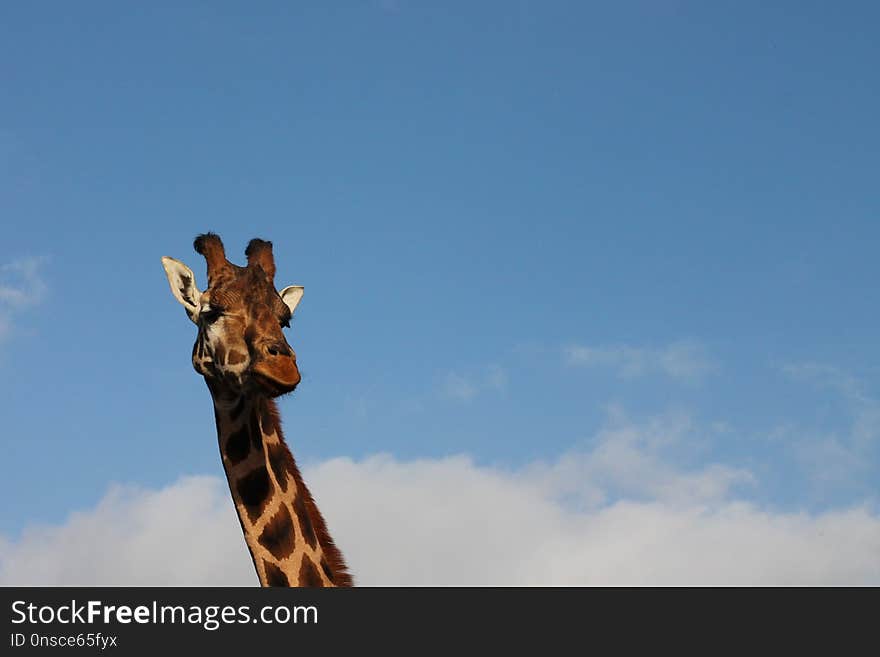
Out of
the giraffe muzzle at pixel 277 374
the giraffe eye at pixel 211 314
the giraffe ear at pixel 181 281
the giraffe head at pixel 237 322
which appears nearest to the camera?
the giraffe muzzle at pixel 277 374

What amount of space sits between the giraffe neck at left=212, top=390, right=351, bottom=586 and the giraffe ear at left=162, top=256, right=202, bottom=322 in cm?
136

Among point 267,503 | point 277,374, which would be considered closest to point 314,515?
point 267,503

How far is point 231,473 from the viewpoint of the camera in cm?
1400

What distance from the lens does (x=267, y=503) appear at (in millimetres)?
13938

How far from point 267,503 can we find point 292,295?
3189mm

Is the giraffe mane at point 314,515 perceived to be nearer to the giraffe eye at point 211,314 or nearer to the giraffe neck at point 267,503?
the giraffe neck at point 267,503

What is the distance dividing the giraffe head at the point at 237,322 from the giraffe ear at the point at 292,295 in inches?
32.9

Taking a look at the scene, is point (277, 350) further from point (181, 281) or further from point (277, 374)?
point (181, 281)

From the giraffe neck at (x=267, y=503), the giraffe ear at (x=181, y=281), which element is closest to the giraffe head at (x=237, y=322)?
the giraffe ear at (x=181, y=281)

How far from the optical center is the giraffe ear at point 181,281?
14.6m

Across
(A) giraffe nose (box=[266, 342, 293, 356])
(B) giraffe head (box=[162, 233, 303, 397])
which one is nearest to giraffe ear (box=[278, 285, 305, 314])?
(B) giraffe head (box=[162, 233, 303, 397])

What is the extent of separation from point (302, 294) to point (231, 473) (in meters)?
2.99
